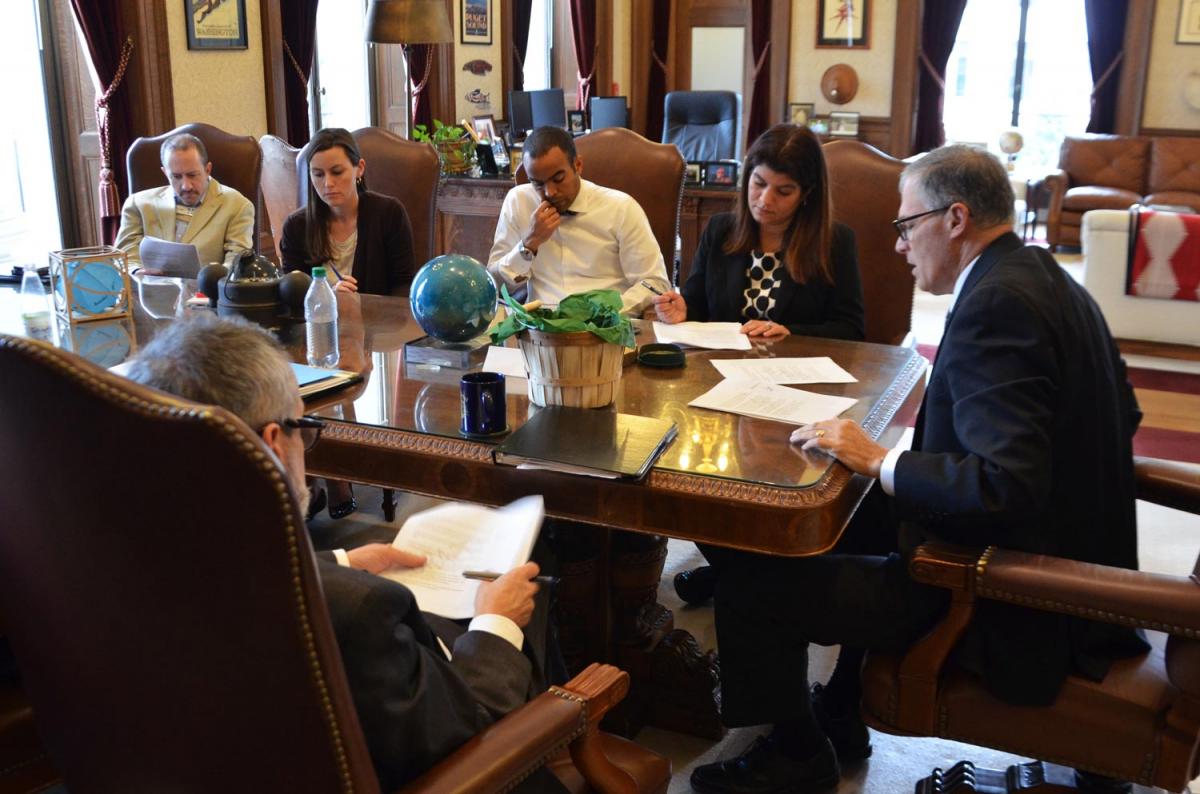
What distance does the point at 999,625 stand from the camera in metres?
1.70

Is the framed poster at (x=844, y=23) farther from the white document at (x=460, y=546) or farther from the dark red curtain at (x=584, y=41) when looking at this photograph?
the white document at (x=460, y=546)

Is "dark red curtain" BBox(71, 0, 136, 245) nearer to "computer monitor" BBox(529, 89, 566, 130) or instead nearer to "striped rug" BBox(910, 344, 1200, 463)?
"computer monitor" BBox(529, 89, 566, 130)

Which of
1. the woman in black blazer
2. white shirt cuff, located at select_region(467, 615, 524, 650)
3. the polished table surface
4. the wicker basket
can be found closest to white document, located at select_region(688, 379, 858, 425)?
the polished table surface

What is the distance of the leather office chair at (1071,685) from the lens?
5.16 feet

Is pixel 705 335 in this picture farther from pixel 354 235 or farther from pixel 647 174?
pixel 354 235

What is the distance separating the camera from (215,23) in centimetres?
576

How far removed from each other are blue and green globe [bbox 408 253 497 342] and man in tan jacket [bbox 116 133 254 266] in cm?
170

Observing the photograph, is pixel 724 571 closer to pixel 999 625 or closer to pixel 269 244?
pixel 999 625

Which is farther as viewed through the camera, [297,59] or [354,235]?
[297,59]

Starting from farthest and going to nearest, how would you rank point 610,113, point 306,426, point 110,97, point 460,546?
point 610,113 → point 110,97 → point 460,546 → point 306,426

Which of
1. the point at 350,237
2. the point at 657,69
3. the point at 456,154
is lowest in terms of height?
the point at 350,237

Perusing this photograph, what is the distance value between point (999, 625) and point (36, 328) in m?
2.32

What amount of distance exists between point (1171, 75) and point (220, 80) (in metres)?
7.37

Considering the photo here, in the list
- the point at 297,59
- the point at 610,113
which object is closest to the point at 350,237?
the point at 297,59
